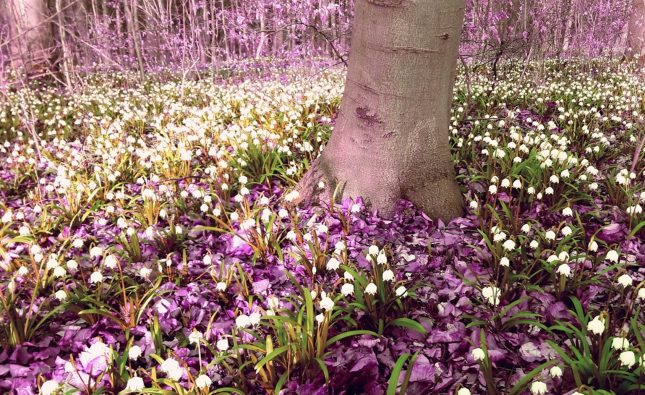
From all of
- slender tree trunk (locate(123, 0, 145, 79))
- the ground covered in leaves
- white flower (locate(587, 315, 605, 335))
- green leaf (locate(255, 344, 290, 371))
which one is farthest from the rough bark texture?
green leaf (locate(255, 344, 290, 371))

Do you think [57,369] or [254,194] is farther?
[254,194]

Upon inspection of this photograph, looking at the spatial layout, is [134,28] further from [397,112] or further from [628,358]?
[628,358]

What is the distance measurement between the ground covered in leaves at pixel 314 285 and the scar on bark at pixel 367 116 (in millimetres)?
606

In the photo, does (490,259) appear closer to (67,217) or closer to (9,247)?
(67,217)

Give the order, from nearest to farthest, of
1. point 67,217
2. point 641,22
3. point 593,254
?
point 593,254, point 67,217, point 641,22

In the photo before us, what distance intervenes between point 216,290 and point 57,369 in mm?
848

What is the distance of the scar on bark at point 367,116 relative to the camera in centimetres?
305

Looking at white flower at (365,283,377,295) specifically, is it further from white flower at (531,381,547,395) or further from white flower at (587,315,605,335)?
white flower at (587,315,605,335)

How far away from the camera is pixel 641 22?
10547mm

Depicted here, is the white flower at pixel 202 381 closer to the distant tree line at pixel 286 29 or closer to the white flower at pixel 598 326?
the white flower at pixel 598 326

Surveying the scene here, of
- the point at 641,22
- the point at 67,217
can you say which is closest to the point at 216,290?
the point at 67,217

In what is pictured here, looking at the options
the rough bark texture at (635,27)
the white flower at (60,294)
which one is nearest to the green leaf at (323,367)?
the white flower at (60,294)

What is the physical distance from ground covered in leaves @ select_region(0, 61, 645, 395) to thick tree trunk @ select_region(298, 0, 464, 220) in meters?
0.20

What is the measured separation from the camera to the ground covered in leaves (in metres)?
1.85
